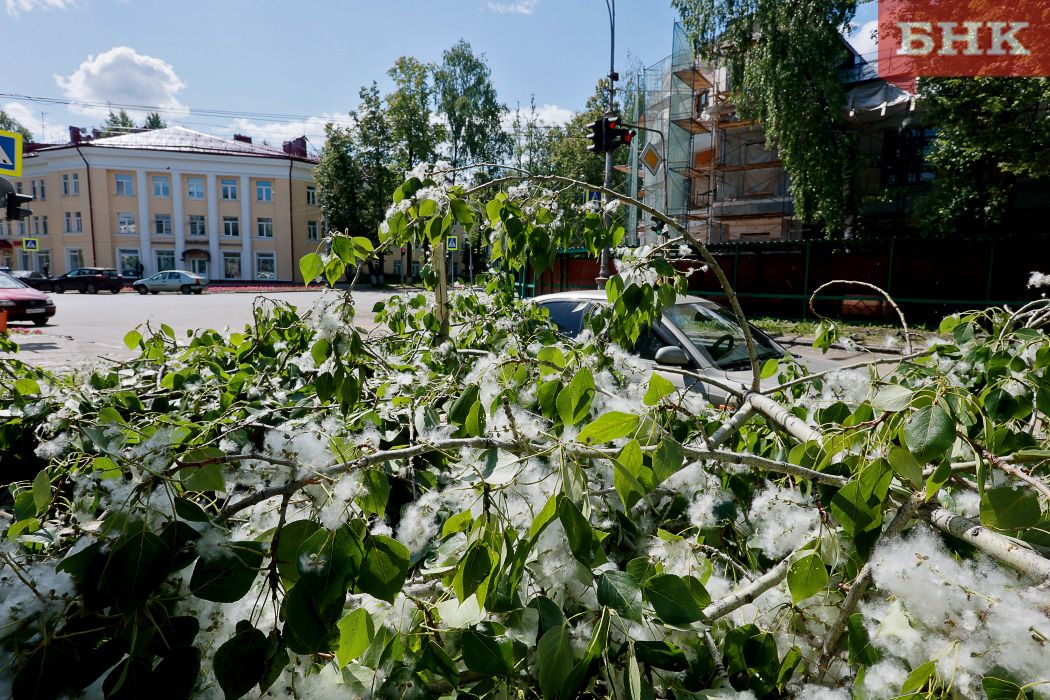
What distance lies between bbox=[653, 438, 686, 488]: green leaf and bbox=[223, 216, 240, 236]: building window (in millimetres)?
46881

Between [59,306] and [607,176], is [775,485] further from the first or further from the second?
[59,306]

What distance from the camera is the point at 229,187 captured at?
41375 millimetres

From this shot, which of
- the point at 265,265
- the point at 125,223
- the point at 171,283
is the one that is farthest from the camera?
the point at 265,265

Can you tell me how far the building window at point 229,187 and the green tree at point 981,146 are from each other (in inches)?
1601

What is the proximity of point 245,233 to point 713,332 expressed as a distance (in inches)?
1719

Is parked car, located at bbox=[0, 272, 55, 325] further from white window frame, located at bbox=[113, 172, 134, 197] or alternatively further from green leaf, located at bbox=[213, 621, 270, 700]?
white window frame, located at bbox=[113, 172, 134, 197]

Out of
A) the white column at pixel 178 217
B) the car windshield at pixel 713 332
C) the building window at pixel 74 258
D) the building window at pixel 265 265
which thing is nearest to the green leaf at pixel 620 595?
the car windshield at pixel 713 332

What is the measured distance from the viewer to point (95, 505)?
1244 millimetres

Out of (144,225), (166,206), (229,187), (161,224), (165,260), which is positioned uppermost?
(229,187)

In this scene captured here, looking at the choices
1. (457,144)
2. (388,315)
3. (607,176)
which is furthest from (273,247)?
(388,315)

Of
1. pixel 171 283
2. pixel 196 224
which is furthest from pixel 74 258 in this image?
pixel 171 283

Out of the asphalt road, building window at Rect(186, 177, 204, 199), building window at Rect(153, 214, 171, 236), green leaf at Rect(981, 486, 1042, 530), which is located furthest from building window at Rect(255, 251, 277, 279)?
green leaf at Rect(981, 486, 1042, 530)

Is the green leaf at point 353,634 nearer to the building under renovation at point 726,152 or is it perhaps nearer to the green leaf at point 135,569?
the green leaf at point 135,569

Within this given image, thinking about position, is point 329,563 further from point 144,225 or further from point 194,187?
point 144,225
